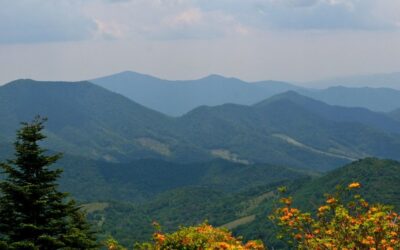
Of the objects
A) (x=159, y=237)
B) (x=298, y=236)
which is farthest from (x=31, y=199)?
(x=298, y=236)

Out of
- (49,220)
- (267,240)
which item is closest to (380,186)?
(267,240)

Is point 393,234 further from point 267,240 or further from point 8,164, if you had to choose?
point 267,240

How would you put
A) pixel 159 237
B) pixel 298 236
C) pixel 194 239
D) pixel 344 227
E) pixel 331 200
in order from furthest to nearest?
pixel 159 237 → pixel 194 239 → pixel 331 200 → pixel 298 236 → pixel 344 227

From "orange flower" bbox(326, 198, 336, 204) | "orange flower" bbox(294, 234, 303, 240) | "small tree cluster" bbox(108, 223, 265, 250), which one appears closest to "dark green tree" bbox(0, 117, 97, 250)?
"small tree cluster" bbox(108, 223, 265, 250)

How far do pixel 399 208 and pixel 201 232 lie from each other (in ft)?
505

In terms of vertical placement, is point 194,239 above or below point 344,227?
below

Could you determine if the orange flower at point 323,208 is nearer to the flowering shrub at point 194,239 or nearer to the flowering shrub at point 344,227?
the flowering shrub at point 344,227

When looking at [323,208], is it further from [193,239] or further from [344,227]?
[193,239]

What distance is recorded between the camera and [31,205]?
38.5 m

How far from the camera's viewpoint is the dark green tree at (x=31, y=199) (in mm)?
37844

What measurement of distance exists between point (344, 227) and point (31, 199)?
956 inches

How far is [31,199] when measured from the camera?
3828cm

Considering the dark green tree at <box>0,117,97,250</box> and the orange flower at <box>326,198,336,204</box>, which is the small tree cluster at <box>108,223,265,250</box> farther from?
the dark green tree at <box>0,117,97,250</box>

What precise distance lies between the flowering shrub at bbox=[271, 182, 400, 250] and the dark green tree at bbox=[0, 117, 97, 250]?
67.3ft
